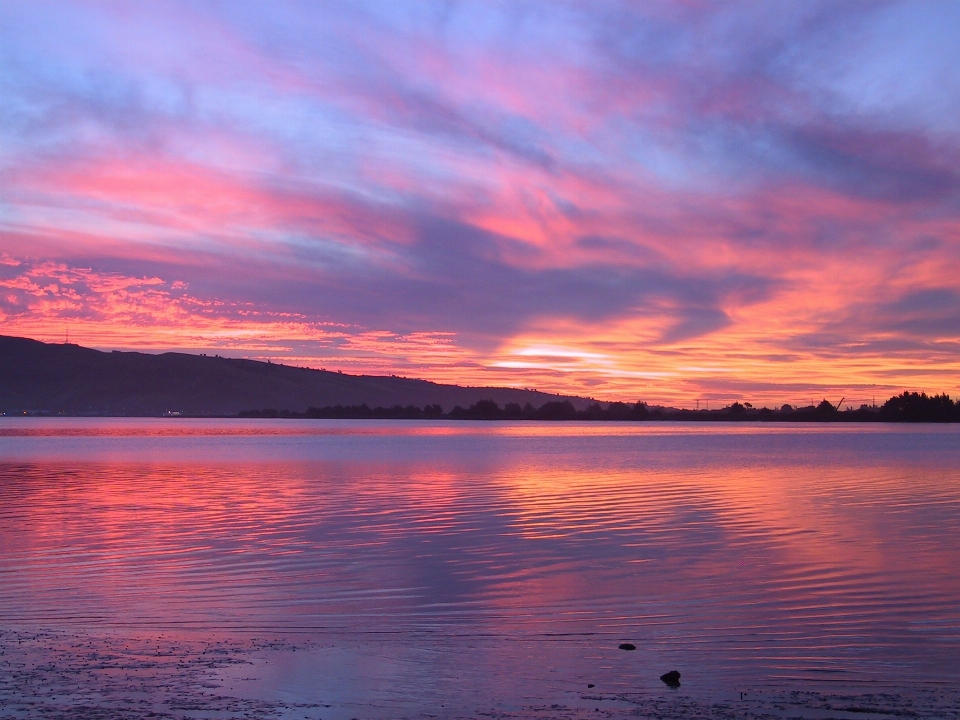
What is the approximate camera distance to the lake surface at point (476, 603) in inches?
361

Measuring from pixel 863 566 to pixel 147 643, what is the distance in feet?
41.1

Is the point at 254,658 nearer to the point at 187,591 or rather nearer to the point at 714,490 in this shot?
the point at 187,591

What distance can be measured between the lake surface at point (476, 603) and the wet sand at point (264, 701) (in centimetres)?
4

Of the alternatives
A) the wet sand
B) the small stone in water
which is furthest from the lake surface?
the small stone in water

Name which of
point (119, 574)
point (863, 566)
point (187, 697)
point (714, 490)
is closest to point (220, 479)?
point (714, 490)

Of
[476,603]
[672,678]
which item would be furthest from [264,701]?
[476,603]

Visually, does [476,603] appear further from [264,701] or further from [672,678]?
[264,701]

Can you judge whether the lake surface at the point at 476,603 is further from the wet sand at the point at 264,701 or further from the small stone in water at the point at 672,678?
the small stone in water at the point at 672,678

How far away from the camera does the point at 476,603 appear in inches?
544

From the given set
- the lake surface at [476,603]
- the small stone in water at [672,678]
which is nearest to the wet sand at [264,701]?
A: the lake surface at [476,603]

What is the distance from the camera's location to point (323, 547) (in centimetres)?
1948

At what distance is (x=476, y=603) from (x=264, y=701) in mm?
5452

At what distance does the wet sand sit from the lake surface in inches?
1.6

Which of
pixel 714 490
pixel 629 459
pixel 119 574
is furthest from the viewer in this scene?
pixel 629 459
